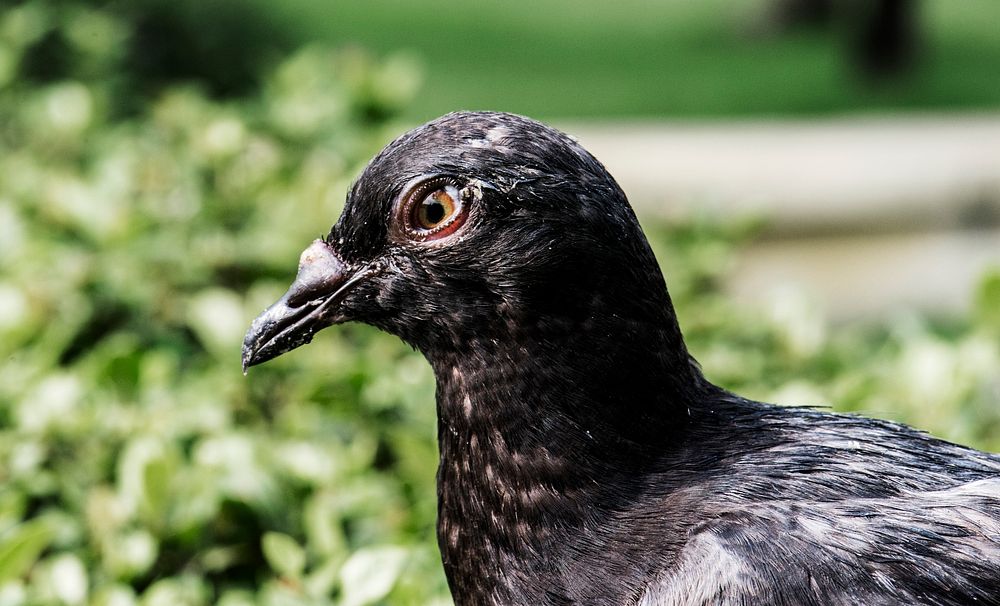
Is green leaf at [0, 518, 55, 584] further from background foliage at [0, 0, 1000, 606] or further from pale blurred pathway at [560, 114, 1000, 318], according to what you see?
pale blurred pathway at [560, 114, 1000, 318]

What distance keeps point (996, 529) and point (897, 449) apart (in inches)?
11.4

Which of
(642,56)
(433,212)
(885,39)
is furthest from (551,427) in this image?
(642,56)

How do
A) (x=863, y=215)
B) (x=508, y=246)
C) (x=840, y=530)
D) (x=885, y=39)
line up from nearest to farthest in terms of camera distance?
1. (x=840, y=530)
2. (x=508, y=246)
3. (x=863, y=215)
4. (x=885, y=39)

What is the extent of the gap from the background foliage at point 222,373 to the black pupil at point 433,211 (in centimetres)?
76

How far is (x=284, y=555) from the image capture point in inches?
104

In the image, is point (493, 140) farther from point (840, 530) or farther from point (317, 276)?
point (840, 530)

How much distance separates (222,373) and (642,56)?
10.3m

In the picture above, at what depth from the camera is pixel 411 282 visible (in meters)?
2.25

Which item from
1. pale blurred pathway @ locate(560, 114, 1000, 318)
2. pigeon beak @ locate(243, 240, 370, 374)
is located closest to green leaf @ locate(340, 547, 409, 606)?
pigeon beak @ locate(243, 240, 370, 374)

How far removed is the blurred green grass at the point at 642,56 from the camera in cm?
1136

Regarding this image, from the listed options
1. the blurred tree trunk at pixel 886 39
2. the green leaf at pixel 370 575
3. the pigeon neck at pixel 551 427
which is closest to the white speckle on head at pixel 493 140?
the pigeon neck at pixel 551 427

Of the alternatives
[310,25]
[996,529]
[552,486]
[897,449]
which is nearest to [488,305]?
[552,486]

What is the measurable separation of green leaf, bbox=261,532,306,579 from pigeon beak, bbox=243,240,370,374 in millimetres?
477

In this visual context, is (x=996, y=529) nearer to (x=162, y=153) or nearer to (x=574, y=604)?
→ (x=574, y=604)
